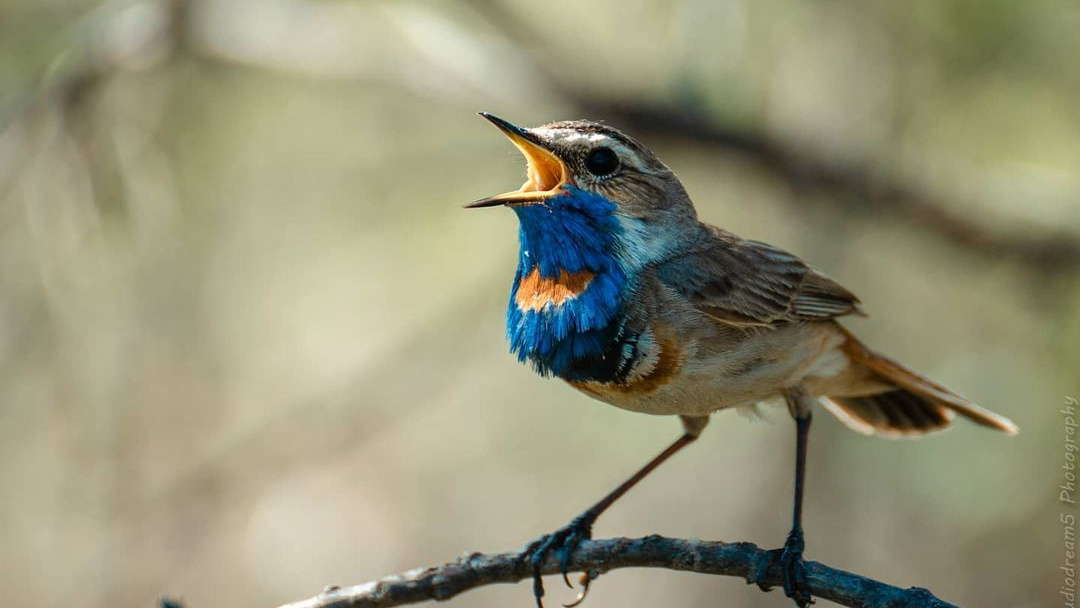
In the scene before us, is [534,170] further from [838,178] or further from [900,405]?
[838,178]

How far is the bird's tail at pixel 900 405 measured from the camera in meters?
5.07

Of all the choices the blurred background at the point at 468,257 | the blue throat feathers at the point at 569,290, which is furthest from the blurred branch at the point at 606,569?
the blurred background at the point at 468,257

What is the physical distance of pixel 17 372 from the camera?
5.82m

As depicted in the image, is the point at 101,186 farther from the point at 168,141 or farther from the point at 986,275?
the point at 986,275

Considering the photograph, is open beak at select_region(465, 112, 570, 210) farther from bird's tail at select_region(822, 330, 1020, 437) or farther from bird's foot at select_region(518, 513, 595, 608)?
bird's tail at select_region(822, 330, 1020, 437)

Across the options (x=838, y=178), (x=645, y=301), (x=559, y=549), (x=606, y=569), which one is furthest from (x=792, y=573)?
(x=838, y=178)

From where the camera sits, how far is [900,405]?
5355 mm

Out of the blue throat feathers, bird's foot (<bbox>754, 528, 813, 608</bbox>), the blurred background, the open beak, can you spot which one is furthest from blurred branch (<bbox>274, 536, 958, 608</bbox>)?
the blurred background

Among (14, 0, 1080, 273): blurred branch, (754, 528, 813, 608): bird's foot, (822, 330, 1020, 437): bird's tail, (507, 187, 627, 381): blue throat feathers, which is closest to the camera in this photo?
(754, 528, 813, 608): bird's foot

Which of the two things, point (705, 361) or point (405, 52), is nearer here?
point (705, 361)

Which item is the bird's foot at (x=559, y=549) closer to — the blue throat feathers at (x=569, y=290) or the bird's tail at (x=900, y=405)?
the blue throat feathers at (x=569, y=290)

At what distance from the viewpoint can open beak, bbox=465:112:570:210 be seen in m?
4.07

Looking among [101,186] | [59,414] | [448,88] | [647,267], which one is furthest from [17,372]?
[647,267]

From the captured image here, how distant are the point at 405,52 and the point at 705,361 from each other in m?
3.75
